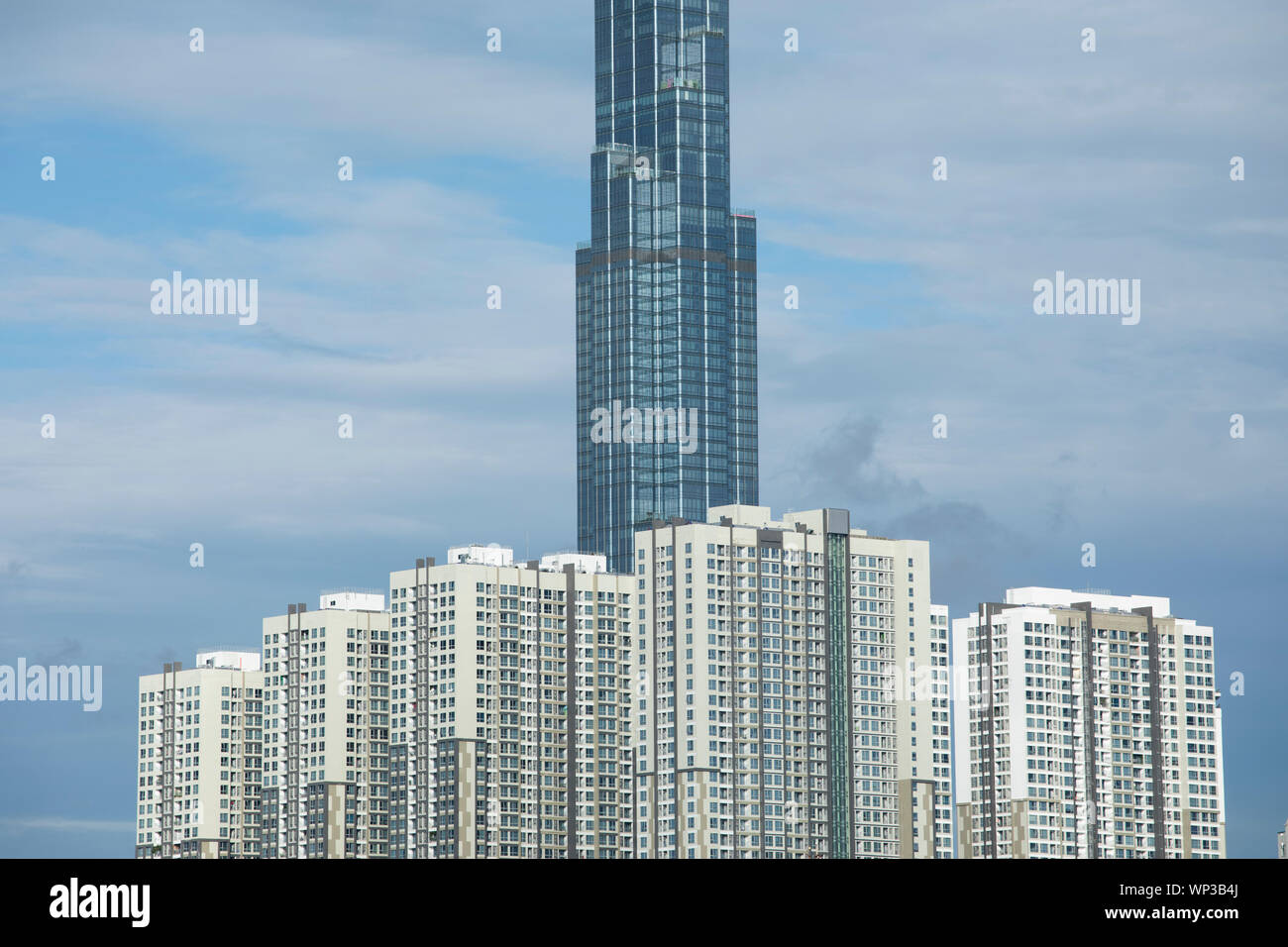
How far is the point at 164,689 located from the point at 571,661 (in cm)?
3437

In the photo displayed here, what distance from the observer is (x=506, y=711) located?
171 m

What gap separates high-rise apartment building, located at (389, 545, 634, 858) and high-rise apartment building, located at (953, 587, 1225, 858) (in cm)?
2659

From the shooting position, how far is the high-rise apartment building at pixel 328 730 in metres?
171

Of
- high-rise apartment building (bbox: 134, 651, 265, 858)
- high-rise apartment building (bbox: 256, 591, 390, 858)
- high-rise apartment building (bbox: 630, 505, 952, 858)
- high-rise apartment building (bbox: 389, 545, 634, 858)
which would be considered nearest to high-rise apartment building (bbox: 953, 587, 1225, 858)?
high-rise apartment building (bbox: 630, 505, 952, 858)

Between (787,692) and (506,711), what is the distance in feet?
67.3

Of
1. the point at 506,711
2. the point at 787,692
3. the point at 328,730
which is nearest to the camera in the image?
the point at 787,692

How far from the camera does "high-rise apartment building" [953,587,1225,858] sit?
169 metres

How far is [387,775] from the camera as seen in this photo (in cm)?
17200

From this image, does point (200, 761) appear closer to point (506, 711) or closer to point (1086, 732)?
point (506, 711)

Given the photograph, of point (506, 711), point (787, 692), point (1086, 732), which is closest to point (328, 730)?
point (506, 711)

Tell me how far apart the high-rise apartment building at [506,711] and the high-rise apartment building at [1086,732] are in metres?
26.6

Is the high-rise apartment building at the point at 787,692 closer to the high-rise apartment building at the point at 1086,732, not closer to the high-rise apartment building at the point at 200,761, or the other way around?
the high-rise apartment building at the point at 1086,732
